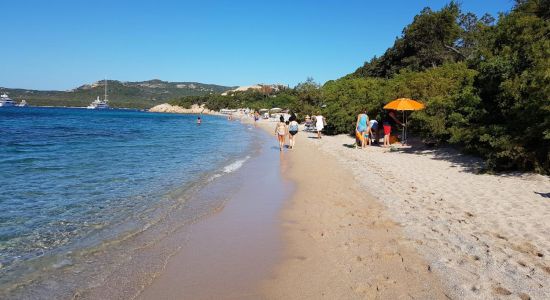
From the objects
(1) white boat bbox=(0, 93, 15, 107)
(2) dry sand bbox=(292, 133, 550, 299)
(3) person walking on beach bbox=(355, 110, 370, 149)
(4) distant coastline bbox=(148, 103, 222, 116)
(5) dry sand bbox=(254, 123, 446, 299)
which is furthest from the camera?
(1) white boat bbox=(0, 93, 15, 107)

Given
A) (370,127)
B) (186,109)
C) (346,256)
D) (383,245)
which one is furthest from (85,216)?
(186,109)

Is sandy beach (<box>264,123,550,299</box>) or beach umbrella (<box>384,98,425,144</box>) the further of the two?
beach umbrella (<box>384,98,425,144</box>)

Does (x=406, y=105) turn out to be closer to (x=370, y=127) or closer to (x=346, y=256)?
(x=370, y=127)

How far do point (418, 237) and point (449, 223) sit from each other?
94cm

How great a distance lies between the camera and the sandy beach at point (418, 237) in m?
4.27

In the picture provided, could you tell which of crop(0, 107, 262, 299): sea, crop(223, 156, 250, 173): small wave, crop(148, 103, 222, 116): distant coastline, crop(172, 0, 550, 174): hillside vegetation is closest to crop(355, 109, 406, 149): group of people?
crop(172, 0, 550, 174): hillside vegetation

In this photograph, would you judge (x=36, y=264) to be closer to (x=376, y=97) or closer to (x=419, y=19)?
(x=376, y=97)

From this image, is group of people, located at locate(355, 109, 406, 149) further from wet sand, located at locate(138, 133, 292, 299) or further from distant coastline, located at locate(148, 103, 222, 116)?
distant coastline, located at locate(148, 103, 222, 116)

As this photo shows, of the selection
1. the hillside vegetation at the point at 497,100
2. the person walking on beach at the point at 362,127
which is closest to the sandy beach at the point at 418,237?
the hillside vegetation at the point at 497,100

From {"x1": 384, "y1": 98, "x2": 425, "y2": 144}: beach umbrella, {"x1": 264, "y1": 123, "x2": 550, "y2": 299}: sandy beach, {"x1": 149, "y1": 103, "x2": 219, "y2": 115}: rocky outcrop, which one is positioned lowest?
{"x1": 264, "y1": 123, "x2": 550, "y2": 299}: sandy beach

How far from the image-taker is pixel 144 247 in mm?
5625

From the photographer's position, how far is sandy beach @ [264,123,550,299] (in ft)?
14.0

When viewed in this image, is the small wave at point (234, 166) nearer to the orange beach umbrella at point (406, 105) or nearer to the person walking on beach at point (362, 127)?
the person walking on beach at point (362, 127)

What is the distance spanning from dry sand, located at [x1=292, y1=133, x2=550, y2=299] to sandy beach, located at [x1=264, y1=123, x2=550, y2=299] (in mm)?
14
